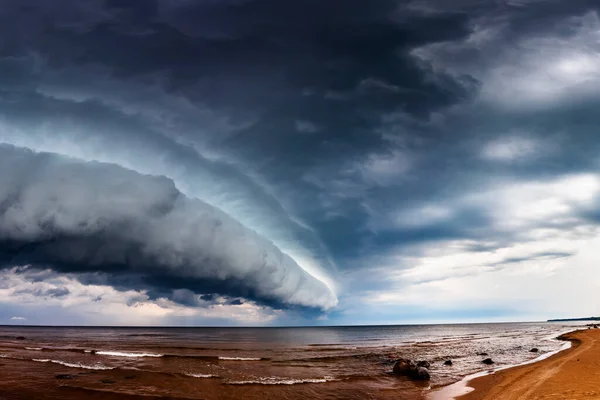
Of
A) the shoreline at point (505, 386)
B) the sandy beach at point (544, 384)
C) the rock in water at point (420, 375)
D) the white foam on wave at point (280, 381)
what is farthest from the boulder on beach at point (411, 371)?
the white foam on wave at point (280, 381)

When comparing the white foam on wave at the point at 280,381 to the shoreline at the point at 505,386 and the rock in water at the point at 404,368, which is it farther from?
the shoreline at the point at 505,386

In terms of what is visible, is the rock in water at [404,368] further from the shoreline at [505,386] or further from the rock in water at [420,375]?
the shoreline at [505,386]

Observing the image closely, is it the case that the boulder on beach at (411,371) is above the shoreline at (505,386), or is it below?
below

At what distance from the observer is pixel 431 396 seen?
85.8 feet

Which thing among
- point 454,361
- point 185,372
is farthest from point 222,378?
point 454,361

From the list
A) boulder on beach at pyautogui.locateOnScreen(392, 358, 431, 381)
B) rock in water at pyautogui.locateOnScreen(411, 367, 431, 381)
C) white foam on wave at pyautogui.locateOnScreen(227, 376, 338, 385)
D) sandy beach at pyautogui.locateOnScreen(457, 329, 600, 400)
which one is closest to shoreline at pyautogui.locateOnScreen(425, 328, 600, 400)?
sandy beach at pyautogui.locateOnScreen(457, 329, 600, 400)

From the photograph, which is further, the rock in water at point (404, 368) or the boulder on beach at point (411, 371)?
the rock in water at point (404, 368)

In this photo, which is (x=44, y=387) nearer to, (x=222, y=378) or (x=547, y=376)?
(x=222, y=378)

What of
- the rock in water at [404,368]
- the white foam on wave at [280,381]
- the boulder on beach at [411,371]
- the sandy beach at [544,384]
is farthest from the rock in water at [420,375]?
the white foam on wave at [280,381]

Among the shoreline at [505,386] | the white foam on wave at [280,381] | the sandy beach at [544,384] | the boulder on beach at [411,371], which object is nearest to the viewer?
the sandy beach at [544,384]

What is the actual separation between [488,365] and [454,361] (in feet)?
17.5

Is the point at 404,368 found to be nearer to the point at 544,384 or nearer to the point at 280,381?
the point at 280,381

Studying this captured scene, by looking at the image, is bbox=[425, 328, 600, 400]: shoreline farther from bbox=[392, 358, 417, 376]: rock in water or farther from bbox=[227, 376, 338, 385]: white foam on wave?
bbox=[227, 376, 338, 385]: white foam on wave

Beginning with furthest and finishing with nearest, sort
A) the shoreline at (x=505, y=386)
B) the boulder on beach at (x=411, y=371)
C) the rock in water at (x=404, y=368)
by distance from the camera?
the rock in water at (x=404, y=368) < the boulder on beach at (x=411, y=371) < the shoreline at (x=505, y=386)
